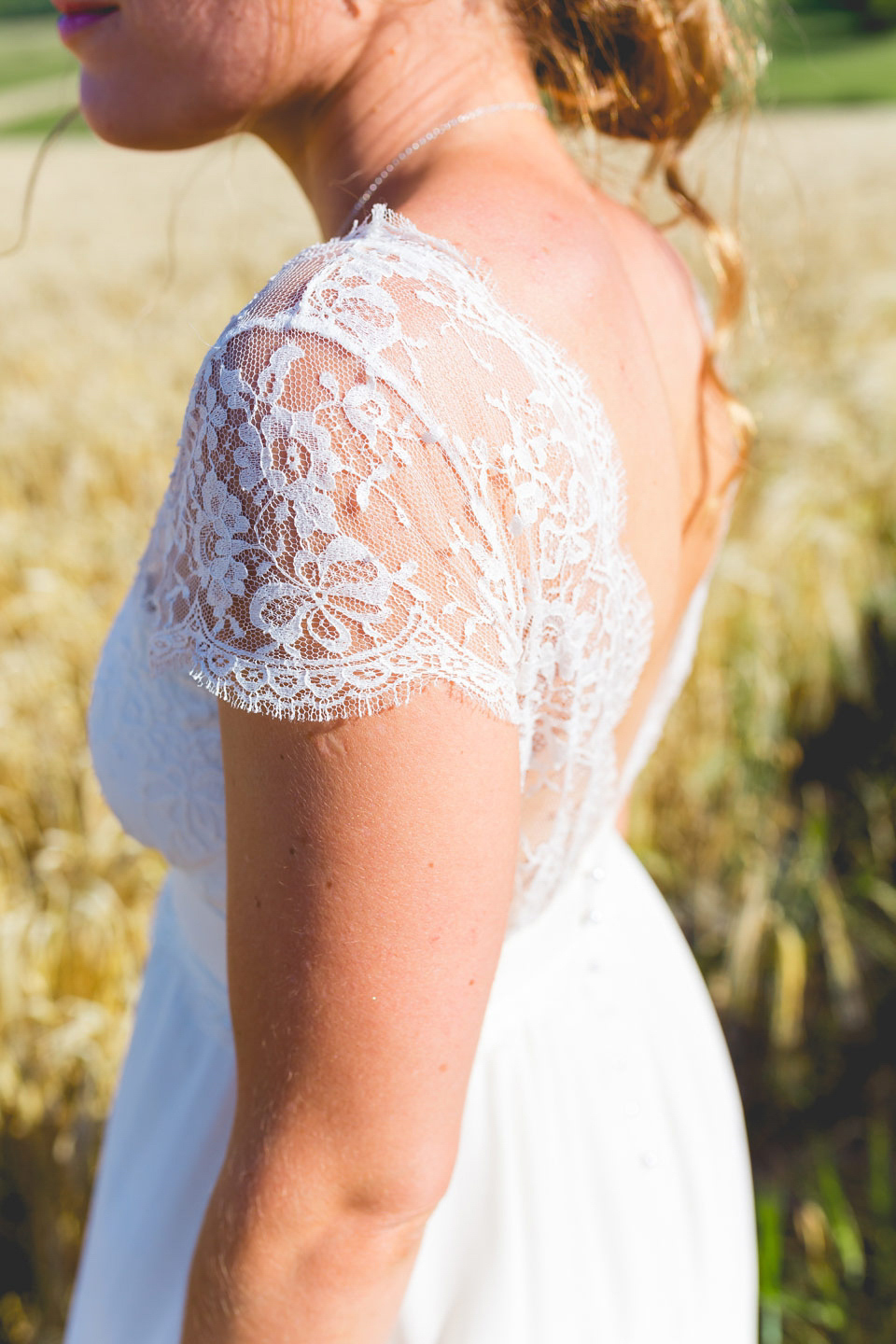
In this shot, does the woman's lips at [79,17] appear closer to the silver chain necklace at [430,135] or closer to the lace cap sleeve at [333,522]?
the silver chain necklace at [430,135]

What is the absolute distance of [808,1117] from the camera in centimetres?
265

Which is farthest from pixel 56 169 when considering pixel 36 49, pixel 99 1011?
pixel 36 49

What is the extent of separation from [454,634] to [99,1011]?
1.74m

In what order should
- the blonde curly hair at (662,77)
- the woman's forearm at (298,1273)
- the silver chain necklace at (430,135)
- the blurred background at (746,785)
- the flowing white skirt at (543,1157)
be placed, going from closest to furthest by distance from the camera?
the woman's forearm at (298,1273) → the silver chain necklace at (430,135) → the blonde curly hair at (662,77) → the flowing white skirt at (543,1157) → the blurred background at (746,785)

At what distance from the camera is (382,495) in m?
0.69

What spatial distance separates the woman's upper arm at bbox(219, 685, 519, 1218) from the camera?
0.72m

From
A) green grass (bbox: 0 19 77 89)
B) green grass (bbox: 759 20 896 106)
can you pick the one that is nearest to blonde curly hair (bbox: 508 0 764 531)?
green grass (bbox: 759 20 896 106)

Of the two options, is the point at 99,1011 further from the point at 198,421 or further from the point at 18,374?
the point at 18,374

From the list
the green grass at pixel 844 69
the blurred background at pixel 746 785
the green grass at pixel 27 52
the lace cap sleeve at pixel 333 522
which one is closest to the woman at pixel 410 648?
the lace cap sleeve at pixel 333 522

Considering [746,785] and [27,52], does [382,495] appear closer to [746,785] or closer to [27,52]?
[746,785]

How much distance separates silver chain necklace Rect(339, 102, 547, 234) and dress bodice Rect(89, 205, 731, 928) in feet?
0.53

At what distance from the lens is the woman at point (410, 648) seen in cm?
71

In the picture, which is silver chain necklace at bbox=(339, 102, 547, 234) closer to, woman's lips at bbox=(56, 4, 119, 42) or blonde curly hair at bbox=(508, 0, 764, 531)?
blonde curly hair at bbox=(508, 0, 764, 531)

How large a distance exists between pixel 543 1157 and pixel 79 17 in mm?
1201
